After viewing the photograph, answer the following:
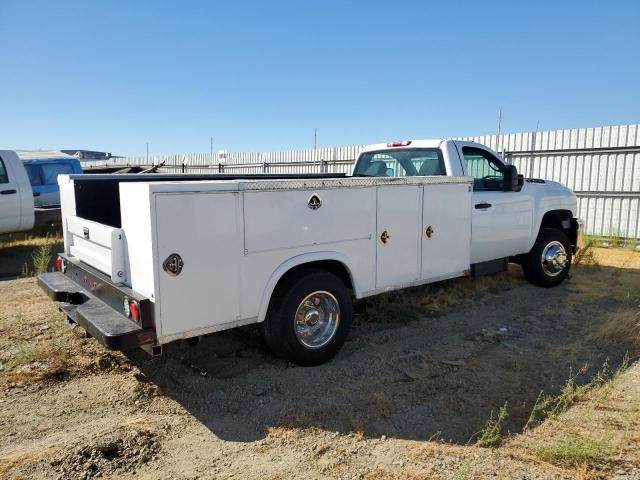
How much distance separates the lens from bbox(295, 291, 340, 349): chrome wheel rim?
445 cm

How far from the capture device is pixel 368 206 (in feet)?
15.4

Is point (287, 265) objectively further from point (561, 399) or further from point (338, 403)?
point (561, 399)

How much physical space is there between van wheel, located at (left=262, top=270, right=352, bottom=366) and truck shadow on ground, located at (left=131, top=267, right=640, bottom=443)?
182 millimetres

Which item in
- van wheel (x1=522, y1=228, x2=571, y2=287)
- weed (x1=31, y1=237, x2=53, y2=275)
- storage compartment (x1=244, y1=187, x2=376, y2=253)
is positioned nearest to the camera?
storage compartment (x1=244, y1=187, x2=376, y2=253)

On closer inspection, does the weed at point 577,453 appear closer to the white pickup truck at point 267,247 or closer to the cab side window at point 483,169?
the white pickup truck at point 267,247

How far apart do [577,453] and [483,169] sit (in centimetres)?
438

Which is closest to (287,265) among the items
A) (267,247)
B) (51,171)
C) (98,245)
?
(267,247)

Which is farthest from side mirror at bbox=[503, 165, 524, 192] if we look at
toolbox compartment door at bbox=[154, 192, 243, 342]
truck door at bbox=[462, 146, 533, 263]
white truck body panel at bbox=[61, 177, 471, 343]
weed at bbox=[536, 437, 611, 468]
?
toolbox compartment door at bbox=[154, 192, 243, 342]

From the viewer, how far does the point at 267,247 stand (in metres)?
4.00

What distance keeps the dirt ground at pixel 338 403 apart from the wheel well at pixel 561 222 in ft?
6.33

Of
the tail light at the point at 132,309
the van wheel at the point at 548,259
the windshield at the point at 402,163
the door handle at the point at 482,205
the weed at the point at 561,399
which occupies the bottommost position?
the weed at the point at 561,399

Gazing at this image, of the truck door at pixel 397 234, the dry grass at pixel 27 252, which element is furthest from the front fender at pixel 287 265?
the dry grass at pixel 27 252

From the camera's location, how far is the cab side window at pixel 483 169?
654 cm

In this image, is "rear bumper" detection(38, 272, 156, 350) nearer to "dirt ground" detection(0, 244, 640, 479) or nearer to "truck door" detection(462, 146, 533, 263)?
"dirt ground" detection(0, 244, 640, 479)
